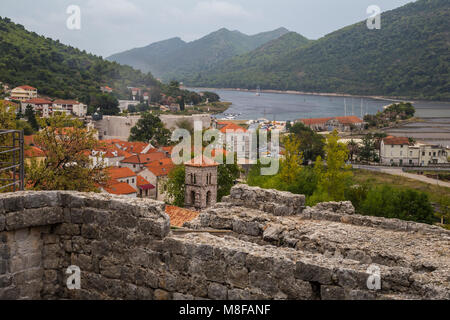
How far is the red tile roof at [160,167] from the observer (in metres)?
65.9

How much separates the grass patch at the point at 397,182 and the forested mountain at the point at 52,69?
72878 millimetres

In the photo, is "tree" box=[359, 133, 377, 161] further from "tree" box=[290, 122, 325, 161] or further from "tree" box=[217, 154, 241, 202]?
"tree" box=[217, 154, 241, 202]

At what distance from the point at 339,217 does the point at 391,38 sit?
165329 mm

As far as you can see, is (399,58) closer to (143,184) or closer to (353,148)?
(353,148)

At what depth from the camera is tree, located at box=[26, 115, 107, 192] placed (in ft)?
55.8

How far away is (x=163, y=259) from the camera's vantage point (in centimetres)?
675

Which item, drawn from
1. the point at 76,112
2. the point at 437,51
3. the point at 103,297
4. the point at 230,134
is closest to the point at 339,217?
the point at 103,297

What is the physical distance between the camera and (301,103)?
187000 mm

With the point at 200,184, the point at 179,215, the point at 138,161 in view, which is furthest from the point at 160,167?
the point at 179,215

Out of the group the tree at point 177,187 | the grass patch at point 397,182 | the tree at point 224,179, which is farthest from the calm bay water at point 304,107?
the tree at point 177,187

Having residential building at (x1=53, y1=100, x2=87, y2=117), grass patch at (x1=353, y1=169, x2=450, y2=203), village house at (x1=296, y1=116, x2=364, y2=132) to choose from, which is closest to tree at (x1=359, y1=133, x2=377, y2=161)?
grass patch at (x1=353, y1=169, x2=450, y2=203)

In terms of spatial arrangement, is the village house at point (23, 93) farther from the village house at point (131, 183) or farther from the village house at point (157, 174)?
the village house at point (131, 183)

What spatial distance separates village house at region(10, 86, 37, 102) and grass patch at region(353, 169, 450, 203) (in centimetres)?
6349
